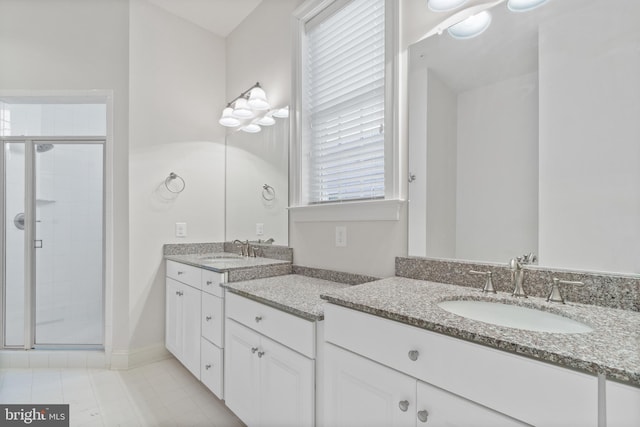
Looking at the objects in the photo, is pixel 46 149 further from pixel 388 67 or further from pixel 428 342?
pixel 428 342

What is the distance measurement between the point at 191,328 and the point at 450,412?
178 cm

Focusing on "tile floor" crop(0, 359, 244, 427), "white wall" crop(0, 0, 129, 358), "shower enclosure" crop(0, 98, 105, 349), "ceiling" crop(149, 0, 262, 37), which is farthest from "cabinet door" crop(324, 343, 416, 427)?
"ceiling" crop(149, 0, 262, 37)

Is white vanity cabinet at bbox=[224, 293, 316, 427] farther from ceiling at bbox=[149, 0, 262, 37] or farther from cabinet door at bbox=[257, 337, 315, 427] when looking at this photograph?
ceiling at bbox=[149, 0, 262, 37]

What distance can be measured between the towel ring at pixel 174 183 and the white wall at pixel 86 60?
306 mm

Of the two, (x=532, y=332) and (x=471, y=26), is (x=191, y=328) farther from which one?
(x=471, y=26)

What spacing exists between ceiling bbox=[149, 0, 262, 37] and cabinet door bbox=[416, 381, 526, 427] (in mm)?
2836

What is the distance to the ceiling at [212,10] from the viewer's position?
8.42 ft

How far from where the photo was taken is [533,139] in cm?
118

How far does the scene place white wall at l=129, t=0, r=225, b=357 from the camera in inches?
99.0

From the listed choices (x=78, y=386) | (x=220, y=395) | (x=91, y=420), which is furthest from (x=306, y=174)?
(x=78, y=386)

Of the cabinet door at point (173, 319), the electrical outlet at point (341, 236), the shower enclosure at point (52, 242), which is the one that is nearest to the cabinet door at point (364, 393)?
the electrical outlet at point (341, 236)

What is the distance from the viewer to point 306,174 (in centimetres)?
212

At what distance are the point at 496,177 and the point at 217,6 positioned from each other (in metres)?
2.54

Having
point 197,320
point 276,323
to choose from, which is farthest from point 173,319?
point 276,323
